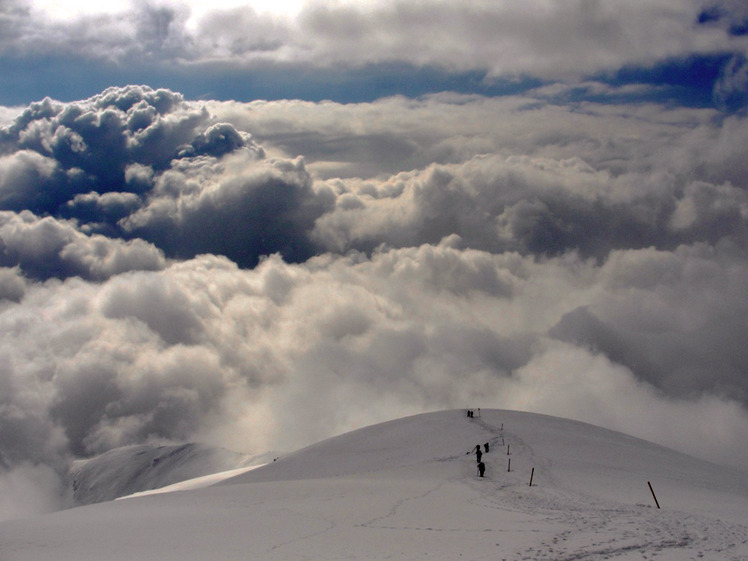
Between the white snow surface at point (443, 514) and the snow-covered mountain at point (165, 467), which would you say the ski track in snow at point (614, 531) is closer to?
the white snow surface at point (443, 514)

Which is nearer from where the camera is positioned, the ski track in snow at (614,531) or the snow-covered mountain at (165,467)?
the ski track in snow at (614,531)

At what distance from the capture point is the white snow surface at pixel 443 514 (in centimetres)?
1783

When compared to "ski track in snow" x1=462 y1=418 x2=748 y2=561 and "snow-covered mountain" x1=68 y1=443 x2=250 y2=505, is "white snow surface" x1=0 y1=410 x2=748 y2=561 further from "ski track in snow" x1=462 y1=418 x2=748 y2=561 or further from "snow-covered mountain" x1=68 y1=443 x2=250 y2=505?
"snow-covered mountain" x1=68 y1=443 x2=250 y2=505

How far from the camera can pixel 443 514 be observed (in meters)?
23.6

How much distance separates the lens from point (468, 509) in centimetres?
2467

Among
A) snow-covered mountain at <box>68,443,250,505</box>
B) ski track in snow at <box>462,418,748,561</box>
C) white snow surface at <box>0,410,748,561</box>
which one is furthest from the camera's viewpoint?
snow-covered mountain at <box>68,443,250,505</box>

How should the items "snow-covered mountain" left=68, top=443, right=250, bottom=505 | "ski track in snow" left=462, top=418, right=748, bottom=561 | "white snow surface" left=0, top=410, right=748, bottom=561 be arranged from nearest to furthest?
"ski track in snow" left=462, top=418, right=748, bottom=561 → "white snow surface" left=0, top=410, right=748, bottom=561 → "snow-covered mountain" left=68, top=443, right=250, bottom=505

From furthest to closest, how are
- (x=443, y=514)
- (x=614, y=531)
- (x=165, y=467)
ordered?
(x=165, y=467) → (x=443, y=514) → (x=614, y=531)

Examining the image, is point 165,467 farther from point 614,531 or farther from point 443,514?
point 614,531

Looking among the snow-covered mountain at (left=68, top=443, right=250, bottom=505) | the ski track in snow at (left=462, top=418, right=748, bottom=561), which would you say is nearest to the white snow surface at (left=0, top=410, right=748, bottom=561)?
the ski track in snow at (left=462, top=418, right=748, bottom=561)

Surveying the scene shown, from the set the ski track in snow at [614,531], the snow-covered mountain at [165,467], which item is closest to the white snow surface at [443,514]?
the ski track in snow at [614,531]

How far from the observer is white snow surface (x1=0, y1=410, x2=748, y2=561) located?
17828 mm

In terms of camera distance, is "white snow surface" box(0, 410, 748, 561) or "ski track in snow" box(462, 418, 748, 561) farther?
"white snow surface" box(0, 410, 748, 561)

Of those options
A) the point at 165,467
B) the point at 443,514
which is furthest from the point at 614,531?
the point at 165,467
